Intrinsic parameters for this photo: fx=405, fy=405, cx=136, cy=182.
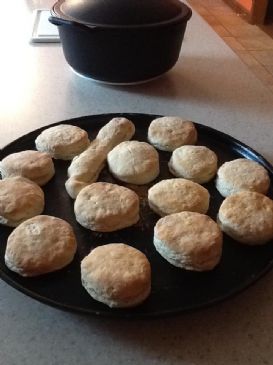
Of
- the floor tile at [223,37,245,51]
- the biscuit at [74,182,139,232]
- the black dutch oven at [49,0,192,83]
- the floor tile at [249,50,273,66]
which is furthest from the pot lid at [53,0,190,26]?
the floor tile at [223,37,245,51]

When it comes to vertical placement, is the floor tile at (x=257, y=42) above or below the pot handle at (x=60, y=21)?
below

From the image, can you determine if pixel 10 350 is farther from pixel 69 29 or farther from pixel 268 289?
pixel 69 29

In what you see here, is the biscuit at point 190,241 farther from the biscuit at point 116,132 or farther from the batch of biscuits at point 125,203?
the biscuit at point 116,132

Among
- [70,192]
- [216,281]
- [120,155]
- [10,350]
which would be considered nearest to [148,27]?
[120,155]

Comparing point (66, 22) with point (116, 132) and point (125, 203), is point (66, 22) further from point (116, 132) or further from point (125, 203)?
point (125, 203)

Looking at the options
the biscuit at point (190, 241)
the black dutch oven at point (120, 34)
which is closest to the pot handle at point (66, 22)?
the black dutch oven at point (120, 34)

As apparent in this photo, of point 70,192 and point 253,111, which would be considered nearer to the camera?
point 70,192

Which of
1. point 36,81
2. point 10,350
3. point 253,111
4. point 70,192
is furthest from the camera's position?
point 36,81
